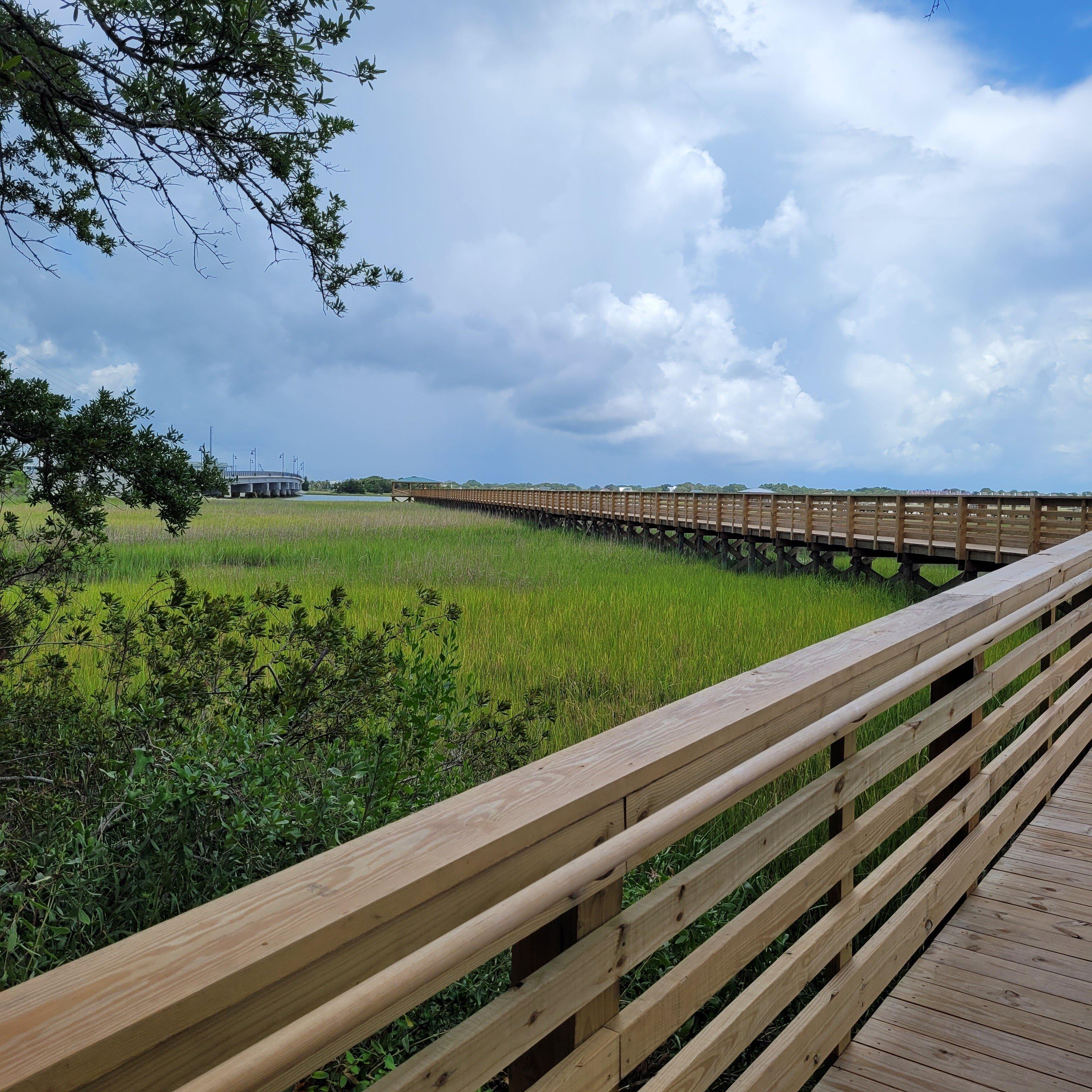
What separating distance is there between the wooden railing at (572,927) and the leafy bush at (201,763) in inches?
66.7

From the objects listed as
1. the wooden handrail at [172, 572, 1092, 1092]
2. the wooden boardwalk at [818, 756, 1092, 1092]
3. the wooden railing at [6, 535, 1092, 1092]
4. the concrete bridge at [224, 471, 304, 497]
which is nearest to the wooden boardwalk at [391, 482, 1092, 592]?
the wooden boardwalk at [818, 756, 1092, 1092]

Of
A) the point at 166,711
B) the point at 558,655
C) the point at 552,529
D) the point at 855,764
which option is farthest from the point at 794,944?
the point at 552,529

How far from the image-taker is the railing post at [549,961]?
4.75 feet

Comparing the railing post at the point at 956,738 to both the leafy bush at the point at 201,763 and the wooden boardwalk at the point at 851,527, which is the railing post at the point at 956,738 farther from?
the wooden boardwalk at the point at 851,527

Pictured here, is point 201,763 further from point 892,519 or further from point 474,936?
point 892,519

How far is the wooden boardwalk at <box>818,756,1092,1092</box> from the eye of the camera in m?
2.53

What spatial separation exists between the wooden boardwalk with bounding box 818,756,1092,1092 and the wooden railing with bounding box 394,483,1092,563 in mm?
7858

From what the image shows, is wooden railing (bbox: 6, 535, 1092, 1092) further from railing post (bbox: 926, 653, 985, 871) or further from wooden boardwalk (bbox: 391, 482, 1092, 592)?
wooden boardwalk (bbox: 391, 482, 1092, 592)

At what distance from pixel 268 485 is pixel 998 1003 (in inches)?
4372

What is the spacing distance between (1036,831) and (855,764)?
2.53 m

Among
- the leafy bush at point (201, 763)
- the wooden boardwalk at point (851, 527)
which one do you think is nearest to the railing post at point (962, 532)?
the wooden boardwalk at point (851, 527)

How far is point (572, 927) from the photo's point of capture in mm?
1477

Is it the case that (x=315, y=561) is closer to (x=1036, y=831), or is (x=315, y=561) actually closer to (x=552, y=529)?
(x=1036, y=831)

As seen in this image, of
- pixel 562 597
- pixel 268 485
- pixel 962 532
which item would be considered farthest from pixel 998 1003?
pixel 268 485
